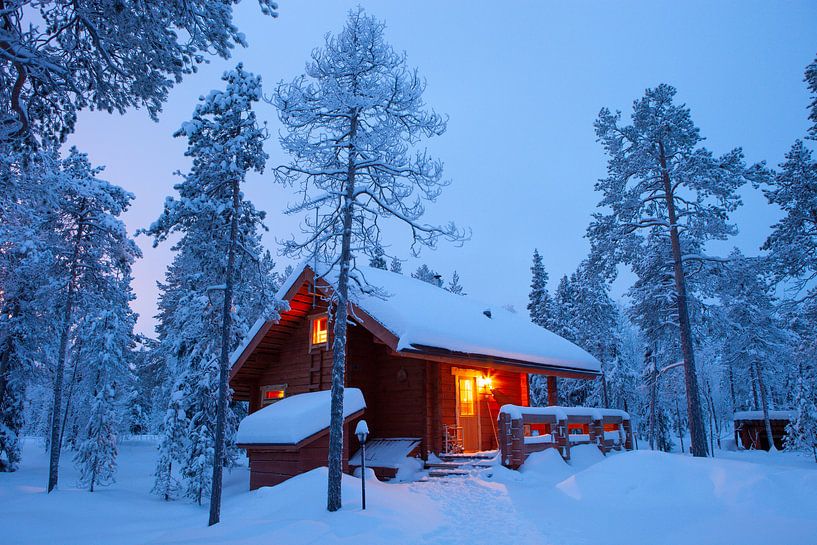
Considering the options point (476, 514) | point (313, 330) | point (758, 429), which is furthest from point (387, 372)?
point (758, 429)

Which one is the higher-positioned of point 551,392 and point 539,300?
point 539,300

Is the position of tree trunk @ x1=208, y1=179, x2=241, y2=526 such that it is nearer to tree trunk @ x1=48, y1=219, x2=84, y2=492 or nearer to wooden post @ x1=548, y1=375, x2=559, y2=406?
tree trunk @ x1=48, y1=219, x2=84, y2=492

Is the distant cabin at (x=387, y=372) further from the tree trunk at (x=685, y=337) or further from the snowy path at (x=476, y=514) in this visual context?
the tree trunk at (x=685, y=337)

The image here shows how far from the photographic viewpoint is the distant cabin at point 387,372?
13.9 metres

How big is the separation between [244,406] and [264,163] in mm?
22670

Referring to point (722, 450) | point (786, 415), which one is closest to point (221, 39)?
point (786, 415)

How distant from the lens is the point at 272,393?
18922mm

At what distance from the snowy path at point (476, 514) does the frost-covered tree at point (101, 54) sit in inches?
314

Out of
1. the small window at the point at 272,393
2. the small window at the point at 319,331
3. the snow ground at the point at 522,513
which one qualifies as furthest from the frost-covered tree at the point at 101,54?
the small window at the point at 272,393

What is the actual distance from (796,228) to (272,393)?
17954 millimetres

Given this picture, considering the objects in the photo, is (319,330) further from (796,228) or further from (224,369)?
(796,228)

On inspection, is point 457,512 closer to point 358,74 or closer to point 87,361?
Result: point 358,74

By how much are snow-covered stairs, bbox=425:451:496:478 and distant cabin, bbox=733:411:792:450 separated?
20429 mm

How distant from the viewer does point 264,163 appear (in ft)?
42.7
